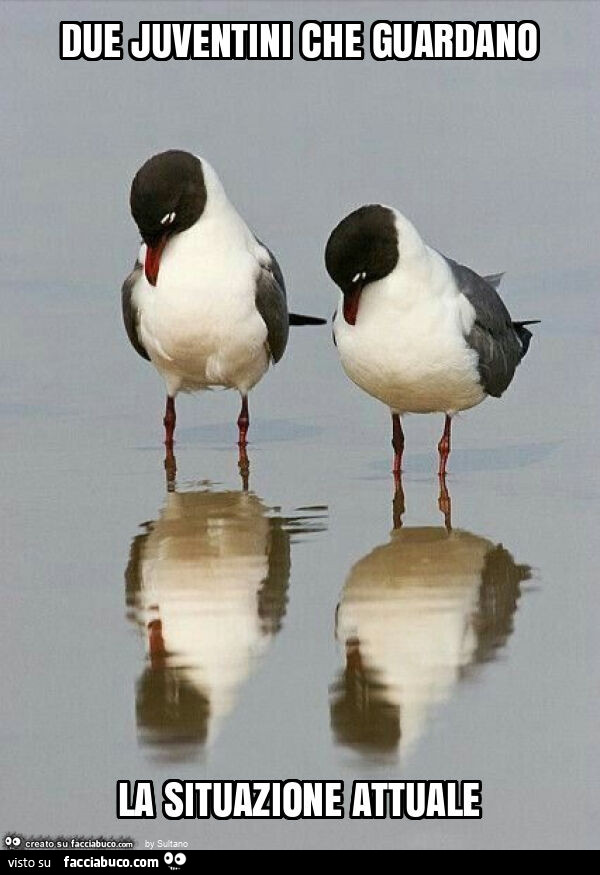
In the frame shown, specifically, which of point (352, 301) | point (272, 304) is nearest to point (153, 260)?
point (272, 304)

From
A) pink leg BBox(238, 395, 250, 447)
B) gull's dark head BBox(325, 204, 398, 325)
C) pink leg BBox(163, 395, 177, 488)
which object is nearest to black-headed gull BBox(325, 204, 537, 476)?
gull's dark head BBox(325, 204, 398, 325)

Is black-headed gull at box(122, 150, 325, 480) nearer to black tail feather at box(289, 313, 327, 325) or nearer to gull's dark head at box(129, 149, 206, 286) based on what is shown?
gull's dark head at box(129, 149, 206, 286)

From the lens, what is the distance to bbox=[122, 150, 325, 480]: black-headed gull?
1028cm

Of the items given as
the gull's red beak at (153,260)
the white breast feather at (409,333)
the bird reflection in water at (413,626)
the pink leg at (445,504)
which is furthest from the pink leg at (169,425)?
the bird reflection in water at (413,626)

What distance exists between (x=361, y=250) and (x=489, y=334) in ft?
3.35

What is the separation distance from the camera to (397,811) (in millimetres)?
5566

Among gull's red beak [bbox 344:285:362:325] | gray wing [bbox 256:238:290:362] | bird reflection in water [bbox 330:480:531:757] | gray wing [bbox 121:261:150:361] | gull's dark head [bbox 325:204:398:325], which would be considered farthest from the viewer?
gray wing [bbox 121:261:150:361]

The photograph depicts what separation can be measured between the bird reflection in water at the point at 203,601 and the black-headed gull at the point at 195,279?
101 centimetres

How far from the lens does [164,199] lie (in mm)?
10242

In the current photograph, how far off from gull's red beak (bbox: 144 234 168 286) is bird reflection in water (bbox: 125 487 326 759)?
1207 mm

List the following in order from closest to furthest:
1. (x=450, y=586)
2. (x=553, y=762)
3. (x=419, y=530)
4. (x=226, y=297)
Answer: (x=553, y=762), (x=450, y=586), (x=419, y=530), (x=226, y=297)

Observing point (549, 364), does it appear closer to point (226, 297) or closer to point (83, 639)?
point (226, 297)
